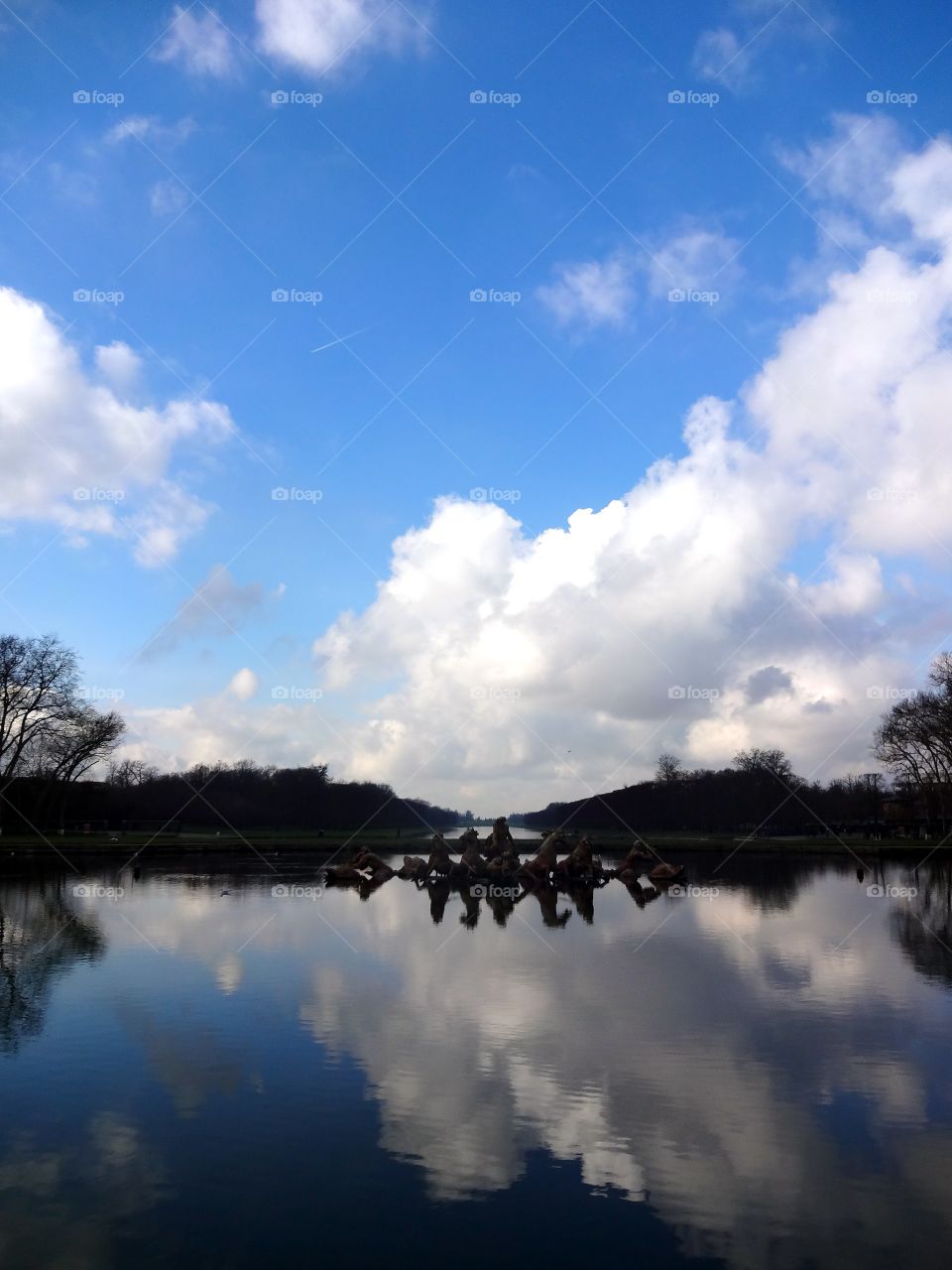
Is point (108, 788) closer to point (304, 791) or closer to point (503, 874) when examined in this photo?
point (304, 791)

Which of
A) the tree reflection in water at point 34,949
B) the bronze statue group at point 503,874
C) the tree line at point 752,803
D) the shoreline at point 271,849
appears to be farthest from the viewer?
the tree line at point 752,803

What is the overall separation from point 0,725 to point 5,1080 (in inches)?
2472

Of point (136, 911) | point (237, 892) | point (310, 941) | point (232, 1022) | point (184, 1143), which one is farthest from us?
point (237, 892)

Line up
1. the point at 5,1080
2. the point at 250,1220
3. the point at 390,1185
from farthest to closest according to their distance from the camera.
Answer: the point at 5,1080 → the point at 390,1185 → the point at 250,1220

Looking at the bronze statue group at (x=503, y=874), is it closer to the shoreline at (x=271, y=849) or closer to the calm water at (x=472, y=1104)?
the shoreline at (x=271, y=849)

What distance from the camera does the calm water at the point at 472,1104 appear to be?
24.6 ft

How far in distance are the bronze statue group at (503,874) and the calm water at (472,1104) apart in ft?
53.8

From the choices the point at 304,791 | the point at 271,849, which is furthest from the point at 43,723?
the point at 304,791

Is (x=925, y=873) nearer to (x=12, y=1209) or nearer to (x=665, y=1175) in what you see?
(x=665, y=1175)

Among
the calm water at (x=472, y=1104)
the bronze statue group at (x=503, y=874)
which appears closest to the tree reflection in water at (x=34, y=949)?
the calm water at (x=472, y=1104)

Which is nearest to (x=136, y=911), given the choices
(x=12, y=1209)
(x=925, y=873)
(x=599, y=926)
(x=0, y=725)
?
(x=599, y=926)

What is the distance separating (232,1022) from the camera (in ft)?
46.2

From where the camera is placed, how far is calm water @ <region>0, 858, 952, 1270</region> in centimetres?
749

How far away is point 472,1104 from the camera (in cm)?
1042
